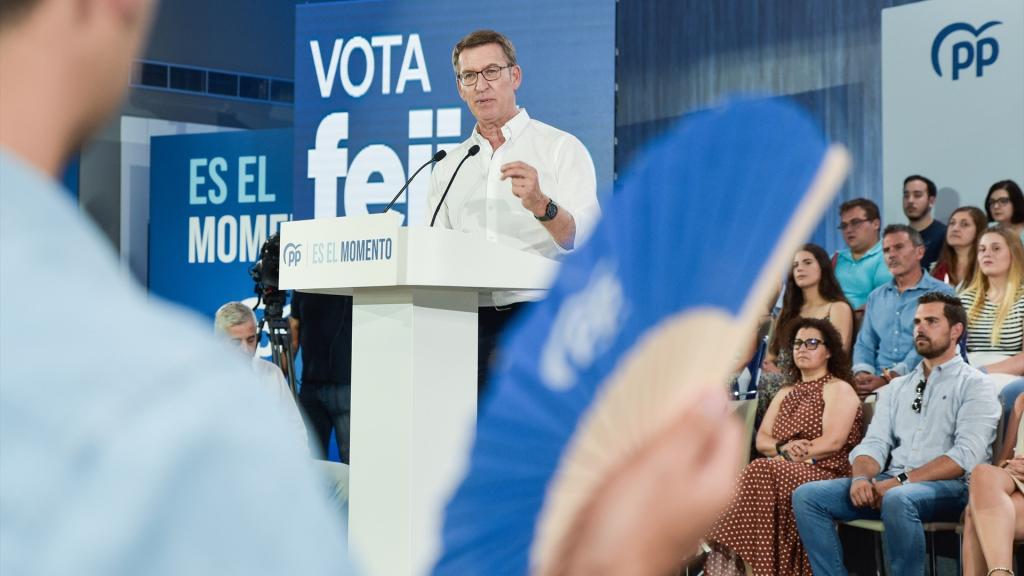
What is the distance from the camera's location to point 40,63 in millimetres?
327

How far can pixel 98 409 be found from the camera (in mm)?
274

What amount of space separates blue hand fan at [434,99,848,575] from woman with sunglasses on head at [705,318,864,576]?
448 cm

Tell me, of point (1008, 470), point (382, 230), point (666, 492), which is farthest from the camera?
point (1008, 470)

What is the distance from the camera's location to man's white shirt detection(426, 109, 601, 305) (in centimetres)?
318

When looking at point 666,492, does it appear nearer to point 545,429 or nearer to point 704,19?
point 545,429

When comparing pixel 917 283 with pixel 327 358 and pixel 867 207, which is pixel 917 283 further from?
pixel 327 358

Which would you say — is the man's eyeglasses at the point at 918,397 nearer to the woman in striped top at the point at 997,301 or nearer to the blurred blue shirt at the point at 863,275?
the woman in striped top at the point at 997,301

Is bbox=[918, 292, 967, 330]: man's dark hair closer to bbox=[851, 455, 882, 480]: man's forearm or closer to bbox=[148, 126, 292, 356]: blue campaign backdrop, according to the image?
bbox=[851, 455, 882, 480]: man's forearm

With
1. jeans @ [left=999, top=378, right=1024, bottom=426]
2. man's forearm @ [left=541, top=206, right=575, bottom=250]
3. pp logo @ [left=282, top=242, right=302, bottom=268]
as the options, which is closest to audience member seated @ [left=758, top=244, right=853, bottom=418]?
jeans @ [left=999, top=378, right=1024, bottom=426]

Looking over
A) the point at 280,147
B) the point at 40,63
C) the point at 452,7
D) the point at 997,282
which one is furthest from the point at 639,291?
the point at 280,147

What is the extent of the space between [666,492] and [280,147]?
7.99 meters

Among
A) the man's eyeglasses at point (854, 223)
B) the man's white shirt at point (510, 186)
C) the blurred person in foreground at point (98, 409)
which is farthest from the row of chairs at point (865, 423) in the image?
the blurred person in foreground at point (98, 409)

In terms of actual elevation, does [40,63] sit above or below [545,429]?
above

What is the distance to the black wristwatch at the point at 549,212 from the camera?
2744mm
